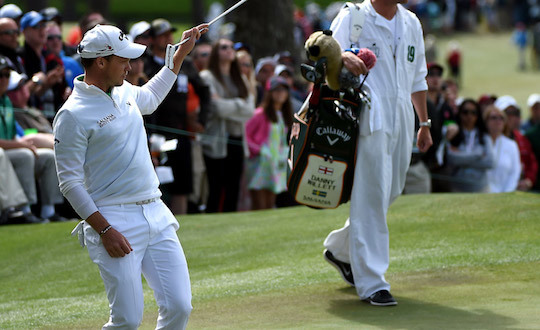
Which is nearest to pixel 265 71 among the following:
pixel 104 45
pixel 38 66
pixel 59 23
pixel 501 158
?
pixel 59 23

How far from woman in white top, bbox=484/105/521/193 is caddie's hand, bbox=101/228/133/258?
30.2 feet

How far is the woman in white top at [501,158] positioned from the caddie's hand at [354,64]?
7498 millimetres

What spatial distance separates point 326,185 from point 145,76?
4312 mm

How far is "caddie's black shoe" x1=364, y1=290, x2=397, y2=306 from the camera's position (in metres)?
6.35

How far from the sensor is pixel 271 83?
39.3 feet

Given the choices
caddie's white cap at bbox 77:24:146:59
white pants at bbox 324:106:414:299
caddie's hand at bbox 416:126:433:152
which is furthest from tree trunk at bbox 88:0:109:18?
caddie's white cap at bbox 77:24:146:59

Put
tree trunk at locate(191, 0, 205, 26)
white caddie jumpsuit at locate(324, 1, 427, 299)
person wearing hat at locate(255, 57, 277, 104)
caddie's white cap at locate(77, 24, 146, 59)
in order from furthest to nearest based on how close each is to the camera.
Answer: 1. tree trunk at locate(191, 0, 205, 26)
2. person wearing hat at locate(255, 57, 277, 104)
3. white caddie jumpsuit at locate(324, 1, 427, 299)
4. caddie's white cap at locate(77, 24, 146, 59)

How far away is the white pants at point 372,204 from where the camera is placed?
6441mm

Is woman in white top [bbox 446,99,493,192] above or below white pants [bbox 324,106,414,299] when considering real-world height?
below

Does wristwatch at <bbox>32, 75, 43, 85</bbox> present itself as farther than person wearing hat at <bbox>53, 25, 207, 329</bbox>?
Yes

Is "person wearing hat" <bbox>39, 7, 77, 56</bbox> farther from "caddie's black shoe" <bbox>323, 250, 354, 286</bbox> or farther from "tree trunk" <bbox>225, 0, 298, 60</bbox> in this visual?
"caddie's black shoe" <bbox>323, 250, 354, 286</bbox>

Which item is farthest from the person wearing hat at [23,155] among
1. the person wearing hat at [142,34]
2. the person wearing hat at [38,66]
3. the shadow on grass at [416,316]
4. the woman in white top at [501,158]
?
the woman in white top at [501,158]

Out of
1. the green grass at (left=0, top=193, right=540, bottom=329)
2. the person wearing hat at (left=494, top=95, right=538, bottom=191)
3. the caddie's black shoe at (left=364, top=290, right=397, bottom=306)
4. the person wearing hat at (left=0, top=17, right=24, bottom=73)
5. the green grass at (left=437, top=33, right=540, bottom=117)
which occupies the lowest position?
the green grass at (left=437, top=33, right=540, bottom=117)

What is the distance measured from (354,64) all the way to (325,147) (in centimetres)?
62
